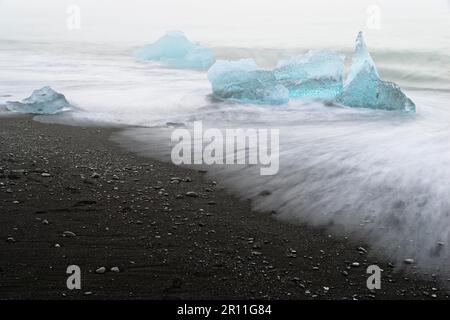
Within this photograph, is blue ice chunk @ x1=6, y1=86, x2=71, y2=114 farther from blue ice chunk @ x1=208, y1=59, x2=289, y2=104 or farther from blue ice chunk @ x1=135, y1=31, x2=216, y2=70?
blue ice chunk @ x1=135, y1=31, x2=216, y2=70

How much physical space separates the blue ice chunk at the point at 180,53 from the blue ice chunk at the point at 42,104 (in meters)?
7.76

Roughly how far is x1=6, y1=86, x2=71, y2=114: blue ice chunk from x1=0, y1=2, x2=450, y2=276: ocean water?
0.91 feet

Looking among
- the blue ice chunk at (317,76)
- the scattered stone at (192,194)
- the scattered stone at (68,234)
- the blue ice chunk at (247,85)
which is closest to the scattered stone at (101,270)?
the scattered stone at (68,234)

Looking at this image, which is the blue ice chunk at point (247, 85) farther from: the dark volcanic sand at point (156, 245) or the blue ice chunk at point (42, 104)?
the dark volcanic sand at point (156, 245)

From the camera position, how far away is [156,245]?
11.9ft

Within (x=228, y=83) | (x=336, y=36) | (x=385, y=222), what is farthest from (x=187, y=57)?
(x=385, y=222)

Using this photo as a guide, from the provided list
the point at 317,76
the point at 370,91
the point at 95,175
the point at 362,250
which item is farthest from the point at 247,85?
the point at 362,250

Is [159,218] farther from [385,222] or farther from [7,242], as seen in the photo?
[385,222]

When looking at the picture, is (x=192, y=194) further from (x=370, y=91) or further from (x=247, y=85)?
Result: (x=370, y=91)

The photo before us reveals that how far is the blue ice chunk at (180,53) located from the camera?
15.4 m

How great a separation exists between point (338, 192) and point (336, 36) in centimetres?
2031

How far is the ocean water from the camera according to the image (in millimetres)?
4246
